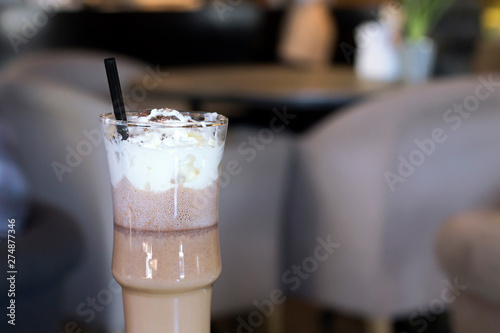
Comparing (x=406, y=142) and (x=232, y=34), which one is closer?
(x=406, y=142)

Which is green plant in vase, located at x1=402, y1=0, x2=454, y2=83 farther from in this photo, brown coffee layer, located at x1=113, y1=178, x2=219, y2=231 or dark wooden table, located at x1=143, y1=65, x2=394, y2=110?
brown coffee layer, located at x1=113, y1=178, x2=219, y2=231

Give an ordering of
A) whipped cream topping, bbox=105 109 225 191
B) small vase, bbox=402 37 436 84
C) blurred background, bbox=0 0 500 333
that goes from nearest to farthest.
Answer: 1. whipped cream topping, bbox=105 109 225 191
2. blurred background, bbox=0 0 500 333
3. small vase, bbox=402 37 436 84

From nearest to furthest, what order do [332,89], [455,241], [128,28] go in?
[455,241], [332,89], [128,28]

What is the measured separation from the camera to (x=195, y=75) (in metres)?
2.72

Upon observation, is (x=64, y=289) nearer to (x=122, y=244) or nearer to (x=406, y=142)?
(x=122, y=244)

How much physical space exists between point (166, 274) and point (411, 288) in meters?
1.21

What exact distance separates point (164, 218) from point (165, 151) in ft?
0.21

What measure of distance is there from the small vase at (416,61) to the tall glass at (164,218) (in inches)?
80.5

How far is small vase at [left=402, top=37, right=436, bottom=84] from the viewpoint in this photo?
2.55 metres

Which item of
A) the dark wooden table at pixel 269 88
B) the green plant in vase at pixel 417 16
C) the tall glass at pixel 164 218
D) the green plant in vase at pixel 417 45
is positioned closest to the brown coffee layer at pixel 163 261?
the tall glass at pixel 164 218

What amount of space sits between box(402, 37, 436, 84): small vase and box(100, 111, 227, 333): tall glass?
6.71ft

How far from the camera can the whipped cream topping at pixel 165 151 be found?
60cm

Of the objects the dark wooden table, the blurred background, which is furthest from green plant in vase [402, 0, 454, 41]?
the blurred background

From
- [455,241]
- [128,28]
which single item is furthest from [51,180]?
[128,28]
